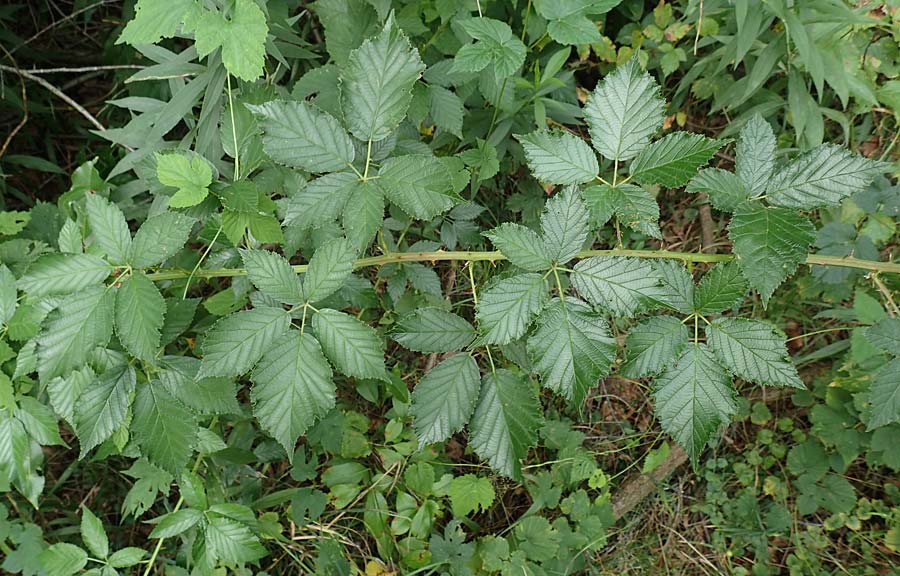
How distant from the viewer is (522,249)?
3.09 ft

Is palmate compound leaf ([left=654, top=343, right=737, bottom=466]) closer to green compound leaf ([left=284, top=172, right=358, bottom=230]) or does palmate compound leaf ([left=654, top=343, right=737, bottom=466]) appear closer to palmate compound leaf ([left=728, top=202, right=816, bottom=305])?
palmate compound leaf ([left=728, top=202, right=816, bottom=305])

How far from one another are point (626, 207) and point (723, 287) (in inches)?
7.3

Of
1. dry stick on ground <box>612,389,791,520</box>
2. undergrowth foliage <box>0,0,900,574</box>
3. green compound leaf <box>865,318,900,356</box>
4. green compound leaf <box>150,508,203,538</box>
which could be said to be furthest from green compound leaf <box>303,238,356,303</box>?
dry stick on ground <box>612,389,791,520</box>

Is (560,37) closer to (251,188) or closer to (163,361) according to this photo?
(251,188)

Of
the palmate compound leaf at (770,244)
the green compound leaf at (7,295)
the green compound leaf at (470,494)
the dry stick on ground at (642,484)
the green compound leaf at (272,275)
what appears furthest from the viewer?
the dry stick on ground at (642,484)

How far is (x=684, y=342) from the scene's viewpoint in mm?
952

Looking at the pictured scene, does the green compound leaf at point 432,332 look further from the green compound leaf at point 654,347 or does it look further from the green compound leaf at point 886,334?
the green compound leaf at point 886,334

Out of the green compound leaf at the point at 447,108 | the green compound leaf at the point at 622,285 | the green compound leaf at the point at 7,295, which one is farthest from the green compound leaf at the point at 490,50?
the green compound leaf at the point at 7,295

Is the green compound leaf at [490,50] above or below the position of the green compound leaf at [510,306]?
above

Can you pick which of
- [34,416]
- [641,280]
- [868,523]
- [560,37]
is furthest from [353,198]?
[868,523]

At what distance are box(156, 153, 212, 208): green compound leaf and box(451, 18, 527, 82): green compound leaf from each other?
1.85 ft

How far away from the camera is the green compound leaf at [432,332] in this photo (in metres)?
1.04

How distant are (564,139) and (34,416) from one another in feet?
4.13

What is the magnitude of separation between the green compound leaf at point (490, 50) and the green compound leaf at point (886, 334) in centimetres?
85
